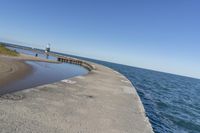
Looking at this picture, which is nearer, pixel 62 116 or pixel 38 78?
pixel 62 116

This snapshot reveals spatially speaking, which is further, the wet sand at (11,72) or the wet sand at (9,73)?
the wet sand at (11,72)

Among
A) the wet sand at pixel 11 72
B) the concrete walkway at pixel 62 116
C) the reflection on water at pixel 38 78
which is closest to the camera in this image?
the concrete walkway at pixel 62 116

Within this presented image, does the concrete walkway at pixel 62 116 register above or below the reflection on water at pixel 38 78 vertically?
above

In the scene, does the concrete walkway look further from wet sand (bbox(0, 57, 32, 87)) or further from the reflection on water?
wet sand (bbox(0, 57, 32, 87))

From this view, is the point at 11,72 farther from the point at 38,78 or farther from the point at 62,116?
the point at 62,116

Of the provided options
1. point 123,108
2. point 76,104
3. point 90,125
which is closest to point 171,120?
point 123,108

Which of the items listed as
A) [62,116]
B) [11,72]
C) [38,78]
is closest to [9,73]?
[11,72]

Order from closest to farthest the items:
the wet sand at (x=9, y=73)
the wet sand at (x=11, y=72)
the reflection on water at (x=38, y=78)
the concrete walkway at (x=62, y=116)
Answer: the concrete walkway at (x=62, y=116), the reflection on water at (x=38, y=78), the wet sand at (x=9, y=73), the wet sand at (x=11, y=72)

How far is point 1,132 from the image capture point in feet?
13.5

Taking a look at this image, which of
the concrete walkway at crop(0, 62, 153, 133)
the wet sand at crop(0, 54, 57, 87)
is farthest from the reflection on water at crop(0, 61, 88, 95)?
the concrete walkway at crop(0, 62, 153, 133)

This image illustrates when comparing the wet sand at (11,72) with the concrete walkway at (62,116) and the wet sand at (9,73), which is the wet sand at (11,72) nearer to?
the wet sand at (9,73)

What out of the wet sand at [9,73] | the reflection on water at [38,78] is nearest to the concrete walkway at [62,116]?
the reflection on water at [38,78]

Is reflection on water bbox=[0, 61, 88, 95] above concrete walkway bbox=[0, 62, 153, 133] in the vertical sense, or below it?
below

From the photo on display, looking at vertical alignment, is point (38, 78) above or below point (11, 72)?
below
